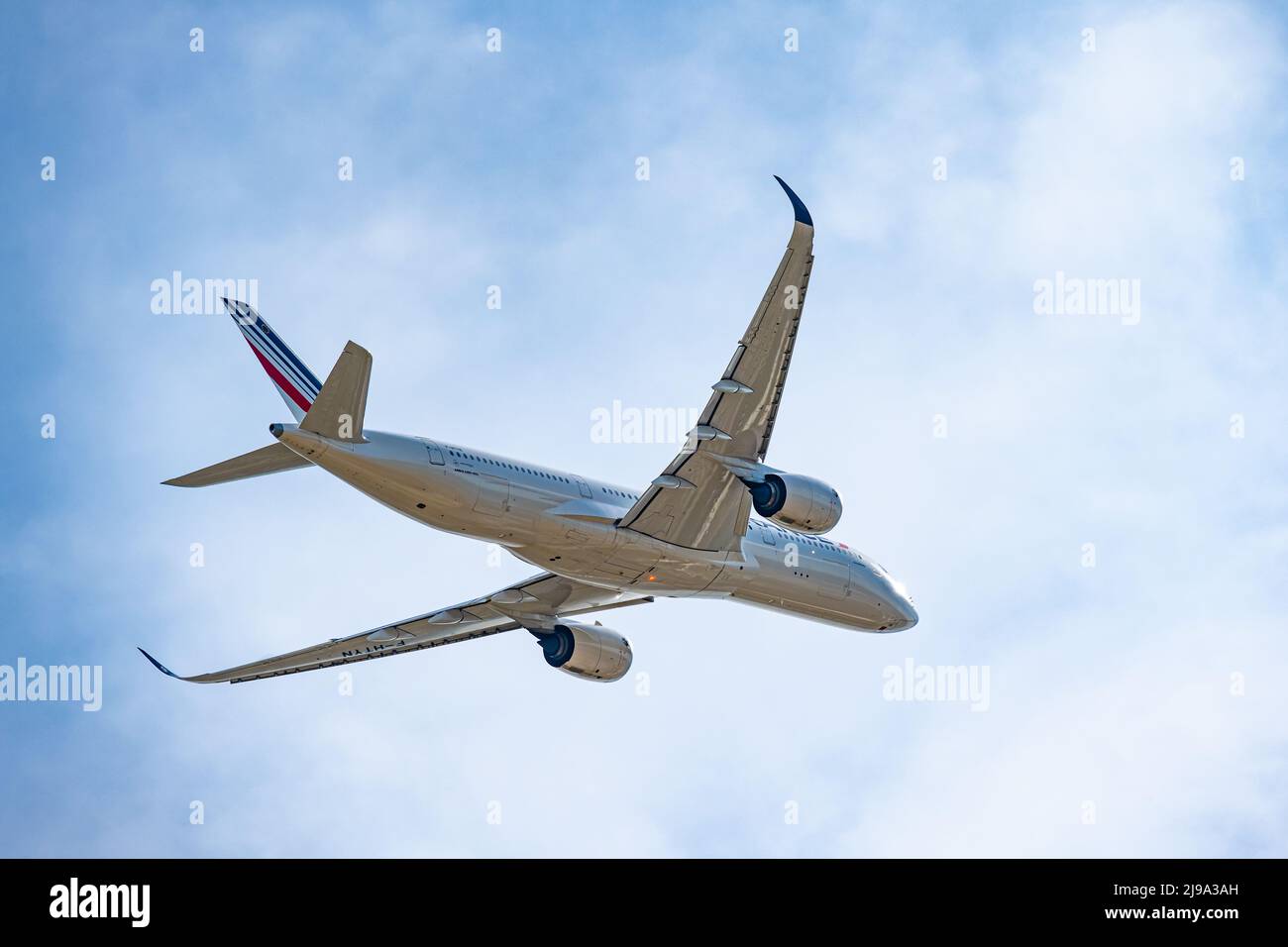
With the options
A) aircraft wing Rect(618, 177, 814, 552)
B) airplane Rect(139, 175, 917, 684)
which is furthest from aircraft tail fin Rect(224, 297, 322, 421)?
aircraft wing Rect(618, 177, 814, 552)

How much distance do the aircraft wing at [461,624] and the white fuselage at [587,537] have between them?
296 centimetres

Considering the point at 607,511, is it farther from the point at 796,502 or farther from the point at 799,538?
the point at 799,538

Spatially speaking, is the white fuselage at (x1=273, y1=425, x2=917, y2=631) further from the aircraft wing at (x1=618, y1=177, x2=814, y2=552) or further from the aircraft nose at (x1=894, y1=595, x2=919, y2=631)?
the aircraft wing at (x1=618, y1=177, x2=814, y2=552)

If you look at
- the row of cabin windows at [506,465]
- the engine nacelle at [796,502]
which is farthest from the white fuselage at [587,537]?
the engine nacelle at [796,502]

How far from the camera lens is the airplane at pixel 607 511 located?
1179 inches

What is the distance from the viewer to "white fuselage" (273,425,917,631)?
30641mm

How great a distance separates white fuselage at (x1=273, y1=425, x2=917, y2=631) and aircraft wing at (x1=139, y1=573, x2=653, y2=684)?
9.70ft

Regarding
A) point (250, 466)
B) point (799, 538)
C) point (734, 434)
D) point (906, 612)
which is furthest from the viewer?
Result: point (906, 612)

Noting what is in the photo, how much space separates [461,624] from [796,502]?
1225 centimetres

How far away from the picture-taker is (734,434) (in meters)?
32.2

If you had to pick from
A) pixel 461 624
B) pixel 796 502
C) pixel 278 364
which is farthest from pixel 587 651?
pixel 278 364
